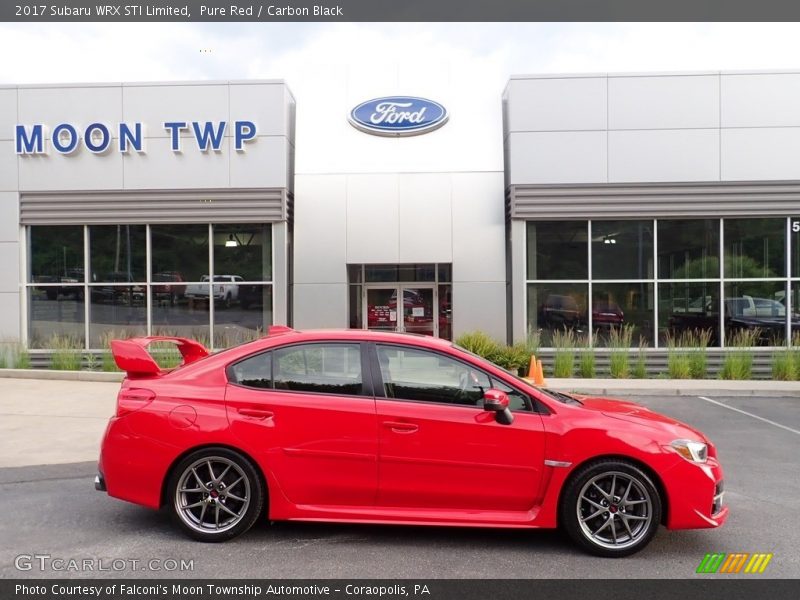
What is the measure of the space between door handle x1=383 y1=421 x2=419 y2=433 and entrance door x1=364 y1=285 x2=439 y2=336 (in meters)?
12.4

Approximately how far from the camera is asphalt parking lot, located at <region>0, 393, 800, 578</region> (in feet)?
13.8

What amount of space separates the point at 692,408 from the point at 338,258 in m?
8.58

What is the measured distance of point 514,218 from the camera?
617 inches

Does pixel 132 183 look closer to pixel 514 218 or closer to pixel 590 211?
pixel 514 218

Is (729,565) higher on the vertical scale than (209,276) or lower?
lower

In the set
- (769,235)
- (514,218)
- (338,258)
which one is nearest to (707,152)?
(769,235)

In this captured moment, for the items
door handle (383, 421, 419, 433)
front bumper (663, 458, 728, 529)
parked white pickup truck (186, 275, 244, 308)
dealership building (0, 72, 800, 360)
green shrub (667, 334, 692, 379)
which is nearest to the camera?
front bumper (663, 458, 728, 529)

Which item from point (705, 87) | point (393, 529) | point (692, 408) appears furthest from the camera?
point (705, 87)

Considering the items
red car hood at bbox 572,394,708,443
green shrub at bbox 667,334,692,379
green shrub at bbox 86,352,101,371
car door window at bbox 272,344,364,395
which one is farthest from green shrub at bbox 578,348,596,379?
green shrub at bbox 86,352,101,371

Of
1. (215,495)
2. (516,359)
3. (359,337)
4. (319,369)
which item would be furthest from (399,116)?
(215,495)

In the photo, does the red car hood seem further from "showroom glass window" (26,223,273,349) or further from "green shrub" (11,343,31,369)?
"green shrub" (11,343,31,369)

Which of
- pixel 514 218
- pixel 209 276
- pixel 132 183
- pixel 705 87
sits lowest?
pixel 209 276

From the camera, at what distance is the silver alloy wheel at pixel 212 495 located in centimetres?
461

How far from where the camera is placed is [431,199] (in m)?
15.7
